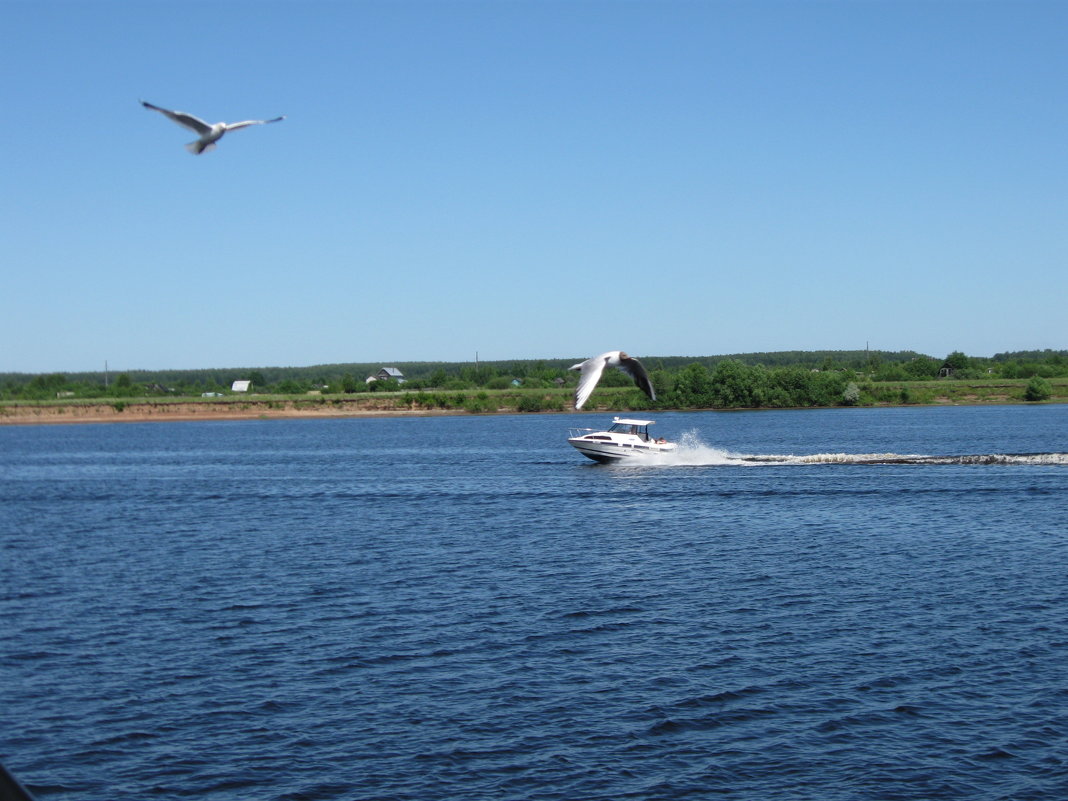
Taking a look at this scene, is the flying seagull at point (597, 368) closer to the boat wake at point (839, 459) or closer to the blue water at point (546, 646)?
the blue water at point (546, 646)

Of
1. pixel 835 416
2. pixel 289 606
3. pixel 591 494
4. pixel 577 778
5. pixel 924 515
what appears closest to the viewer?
pixel 577 778

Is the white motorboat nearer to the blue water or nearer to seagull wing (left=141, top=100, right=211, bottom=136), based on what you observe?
the blue water

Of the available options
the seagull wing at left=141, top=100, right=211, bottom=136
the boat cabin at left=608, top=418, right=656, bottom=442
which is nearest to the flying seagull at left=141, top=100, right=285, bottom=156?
the seagull wing at left=141, top=100, right=211, bottom=136

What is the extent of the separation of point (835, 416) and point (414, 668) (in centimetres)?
16365

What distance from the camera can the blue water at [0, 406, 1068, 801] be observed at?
21.1 metres

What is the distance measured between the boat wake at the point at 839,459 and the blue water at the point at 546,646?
13.3m

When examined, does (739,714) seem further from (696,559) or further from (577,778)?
(696,559)

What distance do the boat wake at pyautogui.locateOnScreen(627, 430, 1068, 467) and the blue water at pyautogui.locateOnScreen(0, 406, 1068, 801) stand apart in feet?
43.7

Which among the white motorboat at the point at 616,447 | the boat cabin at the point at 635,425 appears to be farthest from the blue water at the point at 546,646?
the boat cabin at the point at 635,425

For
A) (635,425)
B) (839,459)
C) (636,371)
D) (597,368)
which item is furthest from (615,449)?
(597,368)

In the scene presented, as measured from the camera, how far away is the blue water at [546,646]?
69.4 feet

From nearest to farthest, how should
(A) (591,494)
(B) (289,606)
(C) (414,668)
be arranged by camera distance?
1. (C) (414,668)
2. (B) (289,606)
3. (A) (591,494)

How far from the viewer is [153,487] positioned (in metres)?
82.2

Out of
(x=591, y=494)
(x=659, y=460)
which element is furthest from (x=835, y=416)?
(x=591, y=494)
